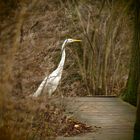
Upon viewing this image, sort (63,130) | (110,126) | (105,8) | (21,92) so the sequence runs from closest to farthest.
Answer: (21,92)
(63,130)
(110,126)
(105,8)

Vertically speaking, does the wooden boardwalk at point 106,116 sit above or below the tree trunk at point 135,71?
below

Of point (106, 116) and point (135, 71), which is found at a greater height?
point (135, 71)

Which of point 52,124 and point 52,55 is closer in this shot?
point 52,124

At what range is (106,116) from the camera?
23.2 ft

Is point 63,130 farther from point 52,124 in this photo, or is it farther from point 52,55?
point 52,55

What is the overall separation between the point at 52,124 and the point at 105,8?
695 cm

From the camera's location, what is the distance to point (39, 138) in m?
4.80

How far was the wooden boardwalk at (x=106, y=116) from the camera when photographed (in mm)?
5836

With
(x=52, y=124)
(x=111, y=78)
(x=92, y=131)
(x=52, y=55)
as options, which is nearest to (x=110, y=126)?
(x=92, y=131)

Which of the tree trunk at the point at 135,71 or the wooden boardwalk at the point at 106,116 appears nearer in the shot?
the wooden boardwalk at the point at 106,116

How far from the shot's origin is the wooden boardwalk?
230 inches

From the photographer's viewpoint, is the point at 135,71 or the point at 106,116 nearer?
the point at 106,116

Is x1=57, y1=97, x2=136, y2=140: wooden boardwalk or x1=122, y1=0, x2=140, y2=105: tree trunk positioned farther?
x1=122, y1=0, x2=140, y2=105: tree trunk

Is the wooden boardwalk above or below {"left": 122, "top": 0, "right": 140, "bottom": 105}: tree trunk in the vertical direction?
below
